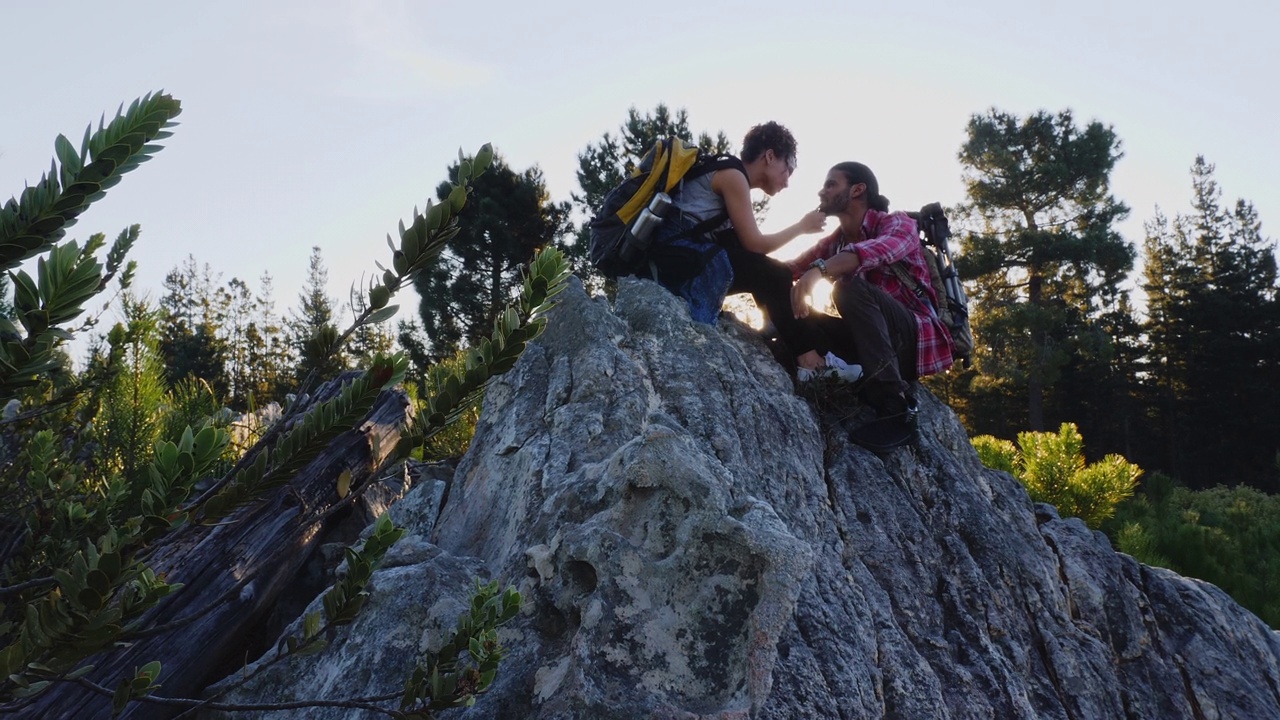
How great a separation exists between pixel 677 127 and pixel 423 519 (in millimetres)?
24335

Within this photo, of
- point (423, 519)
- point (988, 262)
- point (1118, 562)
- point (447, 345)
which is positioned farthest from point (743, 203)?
point (988, 262)

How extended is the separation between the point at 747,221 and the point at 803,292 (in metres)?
0.54

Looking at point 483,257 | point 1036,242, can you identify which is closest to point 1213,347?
point 1036,242

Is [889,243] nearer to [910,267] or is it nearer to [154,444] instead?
[910,267]

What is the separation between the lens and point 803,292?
524cm

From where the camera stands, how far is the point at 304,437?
5.28ft

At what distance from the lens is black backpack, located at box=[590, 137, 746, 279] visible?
17.6 ft

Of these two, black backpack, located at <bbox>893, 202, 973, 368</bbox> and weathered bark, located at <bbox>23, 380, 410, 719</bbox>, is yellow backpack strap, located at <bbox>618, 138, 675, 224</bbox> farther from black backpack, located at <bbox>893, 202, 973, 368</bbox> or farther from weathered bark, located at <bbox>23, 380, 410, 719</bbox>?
weathered bark, located at <bbox>23, 380, 410, 719</bbox>

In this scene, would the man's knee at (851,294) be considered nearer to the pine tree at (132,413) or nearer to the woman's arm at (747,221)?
the woman's arm at (747,221)

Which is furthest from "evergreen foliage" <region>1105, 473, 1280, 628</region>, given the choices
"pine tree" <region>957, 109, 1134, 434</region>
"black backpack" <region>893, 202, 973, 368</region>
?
"pine tree" <region>957, 109, 1134, 434</region>

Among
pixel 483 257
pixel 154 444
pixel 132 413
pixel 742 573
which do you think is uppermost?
pixel 483 257

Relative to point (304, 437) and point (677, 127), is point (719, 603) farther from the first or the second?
point (677, 127)

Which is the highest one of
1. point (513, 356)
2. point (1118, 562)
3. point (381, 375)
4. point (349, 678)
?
point (1118, 562)

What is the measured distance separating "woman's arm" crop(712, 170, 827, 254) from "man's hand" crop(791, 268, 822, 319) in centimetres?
25
